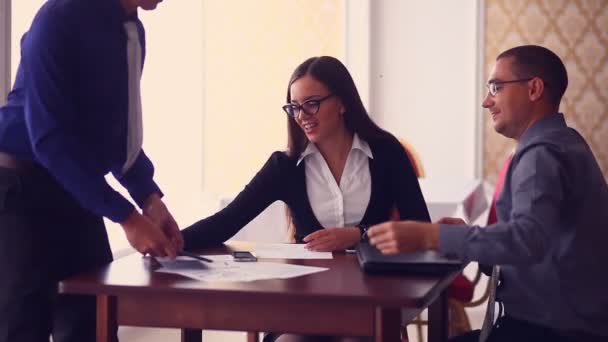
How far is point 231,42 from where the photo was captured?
4.85 metres

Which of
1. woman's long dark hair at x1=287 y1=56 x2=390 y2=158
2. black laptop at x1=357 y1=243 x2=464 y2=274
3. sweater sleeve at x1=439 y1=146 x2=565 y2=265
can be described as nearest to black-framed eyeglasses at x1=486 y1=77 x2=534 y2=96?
sweater sleeve at x1=439 y1=146 x2=565 y2=265

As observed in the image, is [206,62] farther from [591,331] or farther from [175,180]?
A: [591,331]

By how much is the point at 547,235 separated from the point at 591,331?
250 mm

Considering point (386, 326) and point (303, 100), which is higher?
point (303, 100)

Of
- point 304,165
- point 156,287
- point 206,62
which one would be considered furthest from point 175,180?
point 156,287

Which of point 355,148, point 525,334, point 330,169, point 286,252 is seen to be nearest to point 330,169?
point 330,169

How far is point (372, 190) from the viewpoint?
90.3 inches

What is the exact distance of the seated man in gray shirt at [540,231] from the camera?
1.49 meters

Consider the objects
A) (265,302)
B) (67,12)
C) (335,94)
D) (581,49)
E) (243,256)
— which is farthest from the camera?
(581,49)

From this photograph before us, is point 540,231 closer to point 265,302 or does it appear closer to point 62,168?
point 265,302

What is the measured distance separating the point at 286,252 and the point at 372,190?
20.0 inches

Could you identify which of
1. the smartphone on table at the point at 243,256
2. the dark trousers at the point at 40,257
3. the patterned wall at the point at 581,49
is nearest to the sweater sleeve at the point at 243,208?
the smartphone on table at the point at 243,256

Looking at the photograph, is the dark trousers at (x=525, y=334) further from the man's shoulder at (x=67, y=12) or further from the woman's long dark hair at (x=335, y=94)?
the man's shoulder at (x=67, y=12)

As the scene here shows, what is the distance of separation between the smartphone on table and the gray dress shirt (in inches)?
17.5
